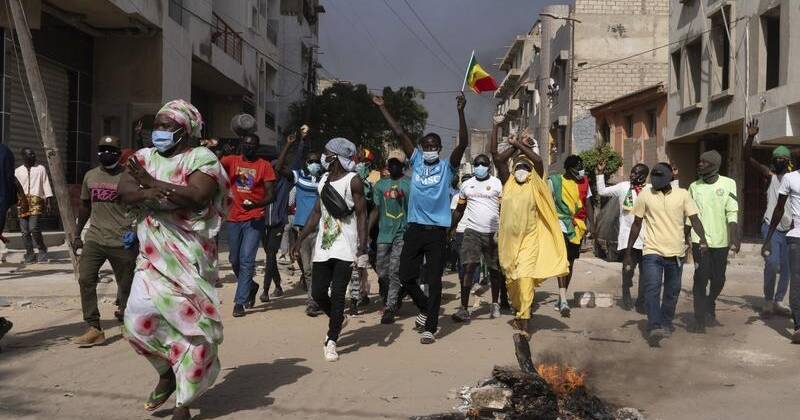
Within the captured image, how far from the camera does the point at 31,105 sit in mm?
17953

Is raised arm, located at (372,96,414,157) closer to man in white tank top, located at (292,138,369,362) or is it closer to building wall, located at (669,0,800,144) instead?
man in white tank top, located at (292,138,369,362)

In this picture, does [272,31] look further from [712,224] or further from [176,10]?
[712,224]

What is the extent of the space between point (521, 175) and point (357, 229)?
1.65 metres

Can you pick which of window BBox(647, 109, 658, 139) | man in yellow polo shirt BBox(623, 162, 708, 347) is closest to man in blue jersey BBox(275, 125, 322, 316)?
man in yellow polo shirt BBox(623, 162, 708, 347)

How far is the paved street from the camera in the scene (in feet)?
17.0

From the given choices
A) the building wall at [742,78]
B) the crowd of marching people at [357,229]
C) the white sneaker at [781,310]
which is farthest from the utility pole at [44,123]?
the building wall at [742,78]

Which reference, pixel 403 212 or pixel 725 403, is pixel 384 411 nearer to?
pixel 725 403

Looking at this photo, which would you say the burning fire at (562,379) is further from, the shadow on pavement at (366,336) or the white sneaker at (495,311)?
the white sneaker at (495,311)

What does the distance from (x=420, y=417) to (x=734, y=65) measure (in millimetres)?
18899

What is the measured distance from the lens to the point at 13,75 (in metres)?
16.8

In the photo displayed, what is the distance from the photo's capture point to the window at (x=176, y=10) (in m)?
21.7

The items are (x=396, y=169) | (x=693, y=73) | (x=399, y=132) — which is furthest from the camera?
(x=693, y=73)

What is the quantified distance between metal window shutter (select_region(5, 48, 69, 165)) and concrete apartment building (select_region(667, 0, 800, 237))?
51.1ft

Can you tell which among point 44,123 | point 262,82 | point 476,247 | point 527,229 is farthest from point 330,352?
point 262,82
